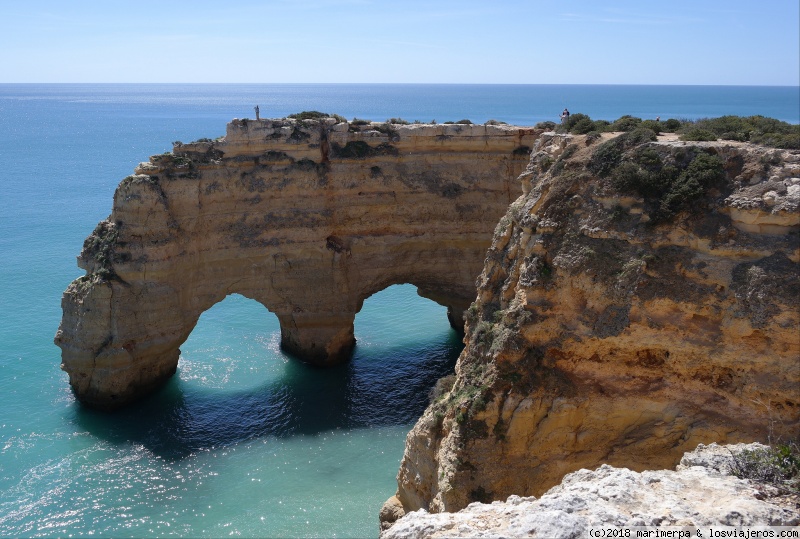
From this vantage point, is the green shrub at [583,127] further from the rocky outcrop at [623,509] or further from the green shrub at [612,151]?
the rocky outcrop at [623,509]

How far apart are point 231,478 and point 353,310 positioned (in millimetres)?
10308

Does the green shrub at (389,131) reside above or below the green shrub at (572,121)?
below

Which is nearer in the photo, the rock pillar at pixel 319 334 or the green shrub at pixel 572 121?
the green shrub at pixel 572 121

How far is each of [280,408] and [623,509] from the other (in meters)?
20.2

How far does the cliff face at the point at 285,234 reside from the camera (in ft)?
83.1

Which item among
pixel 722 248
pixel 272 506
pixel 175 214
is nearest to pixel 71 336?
pixel 175 214

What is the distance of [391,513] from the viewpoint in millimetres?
16203

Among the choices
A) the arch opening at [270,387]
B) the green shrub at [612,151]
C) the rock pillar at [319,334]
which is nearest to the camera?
the green shrub at [612,151]

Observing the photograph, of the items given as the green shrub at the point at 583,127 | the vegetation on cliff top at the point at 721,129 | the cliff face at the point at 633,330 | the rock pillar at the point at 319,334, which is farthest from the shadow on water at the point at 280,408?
the vegetation on cliff top at the point at 721,129

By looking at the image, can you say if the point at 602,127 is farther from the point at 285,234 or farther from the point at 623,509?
the point at 285,234

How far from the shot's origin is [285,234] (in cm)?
2825

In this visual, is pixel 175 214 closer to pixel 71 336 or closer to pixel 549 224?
pixel 71 336

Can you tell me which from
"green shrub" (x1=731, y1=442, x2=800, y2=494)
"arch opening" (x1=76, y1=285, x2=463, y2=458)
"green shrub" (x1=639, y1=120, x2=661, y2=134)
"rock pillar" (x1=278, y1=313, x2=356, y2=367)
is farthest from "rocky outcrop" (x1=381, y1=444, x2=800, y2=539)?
"rock pillar" (x1=278, y1=313, x2=356, y2=367)

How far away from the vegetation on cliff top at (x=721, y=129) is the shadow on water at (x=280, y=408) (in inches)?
498
